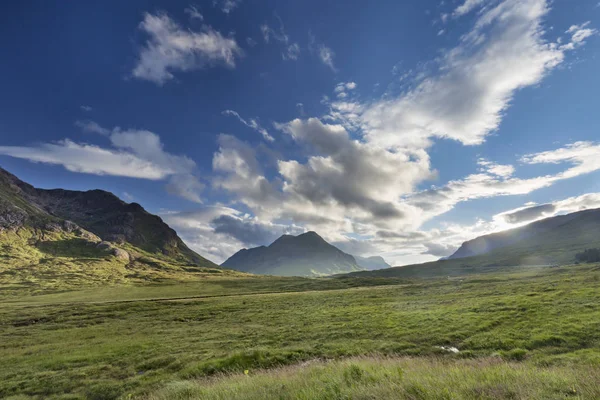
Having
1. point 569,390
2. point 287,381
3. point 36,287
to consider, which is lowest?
point 36,287

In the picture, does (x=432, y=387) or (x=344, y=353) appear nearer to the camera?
(x=432, y=387)

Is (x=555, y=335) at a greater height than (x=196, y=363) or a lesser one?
greater

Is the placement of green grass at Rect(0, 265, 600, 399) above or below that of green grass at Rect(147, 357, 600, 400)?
below

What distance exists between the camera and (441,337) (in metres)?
21.5

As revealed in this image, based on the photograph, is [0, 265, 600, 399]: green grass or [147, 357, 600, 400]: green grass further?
[0, 265, 600, 399]: green grass

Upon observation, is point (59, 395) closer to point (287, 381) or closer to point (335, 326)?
point (287, 381)

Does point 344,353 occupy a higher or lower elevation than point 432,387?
lower

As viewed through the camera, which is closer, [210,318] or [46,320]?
[210,318]

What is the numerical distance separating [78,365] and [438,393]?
28564 mm

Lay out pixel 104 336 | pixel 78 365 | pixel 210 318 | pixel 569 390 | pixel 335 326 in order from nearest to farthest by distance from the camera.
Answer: pixel 569 390 < pixel 78 365 < pixel 335 326 < pixel 104 336 < pixel 210 318

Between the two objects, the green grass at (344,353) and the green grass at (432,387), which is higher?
the green grass at (432,387)

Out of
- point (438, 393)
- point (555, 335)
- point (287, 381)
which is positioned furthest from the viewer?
point (555, 335)

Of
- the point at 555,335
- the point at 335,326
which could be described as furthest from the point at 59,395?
the point at 555,335

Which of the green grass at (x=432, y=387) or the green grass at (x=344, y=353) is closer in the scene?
the green grass at (x=432, y=387)
